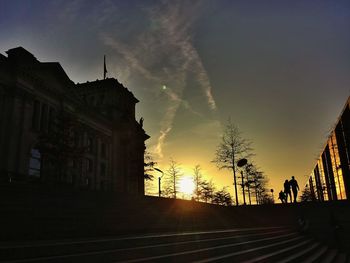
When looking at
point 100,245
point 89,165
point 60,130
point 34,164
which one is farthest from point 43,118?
point 100,245

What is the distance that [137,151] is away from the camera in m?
61.7

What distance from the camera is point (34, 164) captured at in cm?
3512

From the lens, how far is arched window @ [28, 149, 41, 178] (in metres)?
34.4

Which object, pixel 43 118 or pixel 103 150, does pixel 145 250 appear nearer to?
pixel 43 118

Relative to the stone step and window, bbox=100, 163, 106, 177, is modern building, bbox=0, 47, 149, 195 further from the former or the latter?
the stone step

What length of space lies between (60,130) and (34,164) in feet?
16.9

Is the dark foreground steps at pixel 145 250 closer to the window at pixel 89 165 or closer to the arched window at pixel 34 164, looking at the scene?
the arched window at pixel 34 164

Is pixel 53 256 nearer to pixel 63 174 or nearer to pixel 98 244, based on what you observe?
pixel 98 244

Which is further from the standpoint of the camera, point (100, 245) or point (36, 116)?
point (36, 116)

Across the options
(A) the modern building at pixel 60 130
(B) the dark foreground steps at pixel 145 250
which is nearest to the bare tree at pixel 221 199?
(A) the modern building at pixel 60 130

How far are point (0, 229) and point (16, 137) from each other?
26995 millimetres

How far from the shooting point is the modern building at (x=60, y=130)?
32438 millimetres

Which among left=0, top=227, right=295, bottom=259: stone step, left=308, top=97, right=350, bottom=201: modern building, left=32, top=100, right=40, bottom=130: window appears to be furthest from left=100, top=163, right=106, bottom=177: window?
left=0, top=227, right=295, bottom=259: stone step

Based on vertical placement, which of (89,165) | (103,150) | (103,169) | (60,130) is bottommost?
(103,169)
